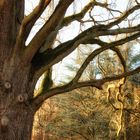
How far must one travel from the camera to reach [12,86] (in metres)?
5.29

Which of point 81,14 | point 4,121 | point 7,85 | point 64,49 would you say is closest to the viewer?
point 4,121

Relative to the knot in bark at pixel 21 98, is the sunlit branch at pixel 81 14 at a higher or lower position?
higher

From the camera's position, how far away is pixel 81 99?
19359 millimetres

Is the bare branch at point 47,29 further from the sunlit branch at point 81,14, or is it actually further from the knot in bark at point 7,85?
the sunlit branch at point 81,14

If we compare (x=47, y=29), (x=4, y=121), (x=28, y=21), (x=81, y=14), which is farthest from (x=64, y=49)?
(x=81, y=14)

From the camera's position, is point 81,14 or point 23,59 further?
point 81,14

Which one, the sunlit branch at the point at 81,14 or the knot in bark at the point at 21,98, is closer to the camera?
the knot in bark at the point at 21,98

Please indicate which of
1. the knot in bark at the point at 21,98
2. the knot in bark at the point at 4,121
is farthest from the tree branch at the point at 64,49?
the knot in bark at the point at 4,121

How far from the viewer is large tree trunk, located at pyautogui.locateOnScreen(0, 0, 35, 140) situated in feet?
17.1

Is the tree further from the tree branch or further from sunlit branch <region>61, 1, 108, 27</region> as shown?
sunlit branch <region>61, 1, 108, 27</region>

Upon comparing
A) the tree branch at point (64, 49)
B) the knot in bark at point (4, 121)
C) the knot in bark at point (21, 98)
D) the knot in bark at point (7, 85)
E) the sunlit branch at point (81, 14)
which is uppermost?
the sunlit branch at point (81, 14)

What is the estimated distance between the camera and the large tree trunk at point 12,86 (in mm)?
5211

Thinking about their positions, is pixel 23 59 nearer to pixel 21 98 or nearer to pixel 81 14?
pixel 21 98

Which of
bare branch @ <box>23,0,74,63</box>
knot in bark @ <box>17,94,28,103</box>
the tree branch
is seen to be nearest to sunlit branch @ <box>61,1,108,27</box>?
the tree branch
